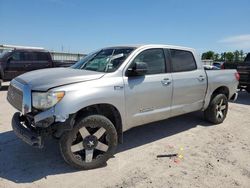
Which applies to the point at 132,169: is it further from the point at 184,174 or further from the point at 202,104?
the point at 202,104

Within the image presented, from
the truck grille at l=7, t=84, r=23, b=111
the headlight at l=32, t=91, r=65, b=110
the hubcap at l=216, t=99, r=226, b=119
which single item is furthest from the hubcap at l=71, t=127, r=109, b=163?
the hubcap at l=216, t=99, r=226, b=119

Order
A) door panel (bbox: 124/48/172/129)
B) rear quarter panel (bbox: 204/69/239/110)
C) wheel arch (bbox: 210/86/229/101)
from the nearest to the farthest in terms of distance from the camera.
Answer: door panel (bbox: 124/48/172/129) < rear quarter panel (bbox: 204/69/239/110) < wheel arch (bbox: 210/86/229/101)

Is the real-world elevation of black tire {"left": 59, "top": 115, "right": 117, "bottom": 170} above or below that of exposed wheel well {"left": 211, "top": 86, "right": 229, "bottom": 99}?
below

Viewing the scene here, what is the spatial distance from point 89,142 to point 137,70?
1.36 metres

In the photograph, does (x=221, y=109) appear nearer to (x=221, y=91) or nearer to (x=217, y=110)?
(x=217, y=110)

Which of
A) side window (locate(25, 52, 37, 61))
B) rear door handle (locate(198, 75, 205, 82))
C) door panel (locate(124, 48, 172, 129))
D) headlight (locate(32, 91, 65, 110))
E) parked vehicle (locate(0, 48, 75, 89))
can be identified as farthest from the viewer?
side window (locate(25, 52, 37, 61))

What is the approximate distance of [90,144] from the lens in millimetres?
3449

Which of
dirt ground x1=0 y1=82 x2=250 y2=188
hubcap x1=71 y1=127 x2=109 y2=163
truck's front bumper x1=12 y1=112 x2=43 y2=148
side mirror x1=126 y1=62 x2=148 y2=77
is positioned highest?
side mirror x1=126 y1=62 x2=148 y2=77

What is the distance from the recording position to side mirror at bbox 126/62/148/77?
3768 millimetres

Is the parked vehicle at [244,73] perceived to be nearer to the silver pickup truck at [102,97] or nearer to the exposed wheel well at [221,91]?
the exposed wheel well at [221,91]

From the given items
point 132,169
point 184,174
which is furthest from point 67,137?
point 184,174

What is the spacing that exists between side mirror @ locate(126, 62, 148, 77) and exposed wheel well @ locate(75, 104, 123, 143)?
64 cm

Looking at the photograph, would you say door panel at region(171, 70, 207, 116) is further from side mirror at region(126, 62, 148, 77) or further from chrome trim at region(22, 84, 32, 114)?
chrome trim at region(22, 84, 32, 114)

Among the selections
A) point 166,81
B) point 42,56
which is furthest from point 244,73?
point 42,56
